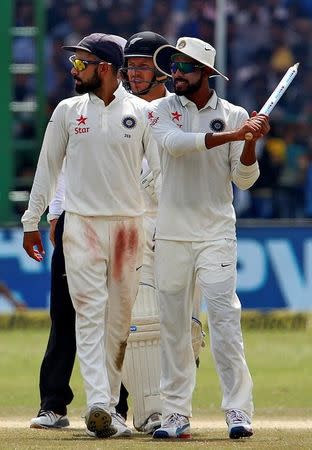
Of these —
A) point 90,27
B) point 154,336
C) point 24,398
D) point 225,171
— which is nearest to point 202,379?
point 24,398

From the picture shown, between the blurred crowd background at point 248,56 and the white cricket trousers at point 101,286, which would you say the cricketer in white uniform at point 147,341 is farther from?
the blurred crowd background at point 248,56

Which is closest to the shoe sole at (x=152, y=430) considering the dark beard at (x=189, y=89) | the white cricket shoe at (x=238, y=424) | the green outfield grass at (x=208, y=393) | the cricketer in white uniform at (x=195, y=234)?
the green outfield grass at (x=208, y=393)

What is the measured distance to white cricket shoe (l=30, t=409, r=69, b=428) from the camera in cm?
838

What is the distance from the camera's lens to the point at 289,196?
53.8 feet

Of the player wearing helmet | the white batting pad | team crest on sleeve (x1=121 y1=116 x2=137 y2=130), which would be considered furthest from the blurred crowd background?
team crest on sleeve (x1=121 y1=116 x2=137 y2=130)

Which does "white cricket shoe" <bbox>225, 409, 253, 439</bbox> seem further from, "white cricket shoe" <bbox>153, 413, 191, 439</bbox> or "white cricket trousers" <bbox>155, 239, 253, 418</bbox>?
"white cricket shoe" <bbox>153, 413, 191, 439</bbox>

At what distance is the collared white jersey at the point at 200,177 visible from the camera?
7.63m

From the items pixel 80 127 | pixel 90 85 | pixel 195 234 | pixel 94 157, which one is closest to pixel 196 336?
pixel 195 234

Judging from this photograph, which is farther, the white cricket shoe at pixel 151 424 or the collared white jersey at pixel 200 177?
the white cricket shoe at pixel 151 424

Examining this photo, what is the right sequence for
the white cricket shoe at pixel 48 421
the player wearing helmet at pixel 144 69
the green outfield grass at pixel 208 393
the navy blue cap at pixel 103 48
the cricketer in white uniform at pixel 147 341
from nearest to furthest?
the green outfield grass at pixel 208 393 < the navy blue cap at pixel 103 48 < the cricketer in white uniform at pixel 147 341 < the white cricket shoe at pixel 48 421 < the player wearing helmet at pixel 144 69

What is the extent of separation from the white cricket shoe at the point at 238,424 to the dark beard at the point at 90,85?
5.91 ft

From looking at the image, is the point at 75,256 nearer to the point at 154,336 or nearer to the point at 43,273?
the point at 154,336

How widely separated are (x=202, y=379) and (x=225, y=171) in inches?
170

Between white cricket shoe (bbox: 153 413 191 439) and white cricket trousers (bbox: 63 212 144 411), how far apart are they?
0.98 feet
